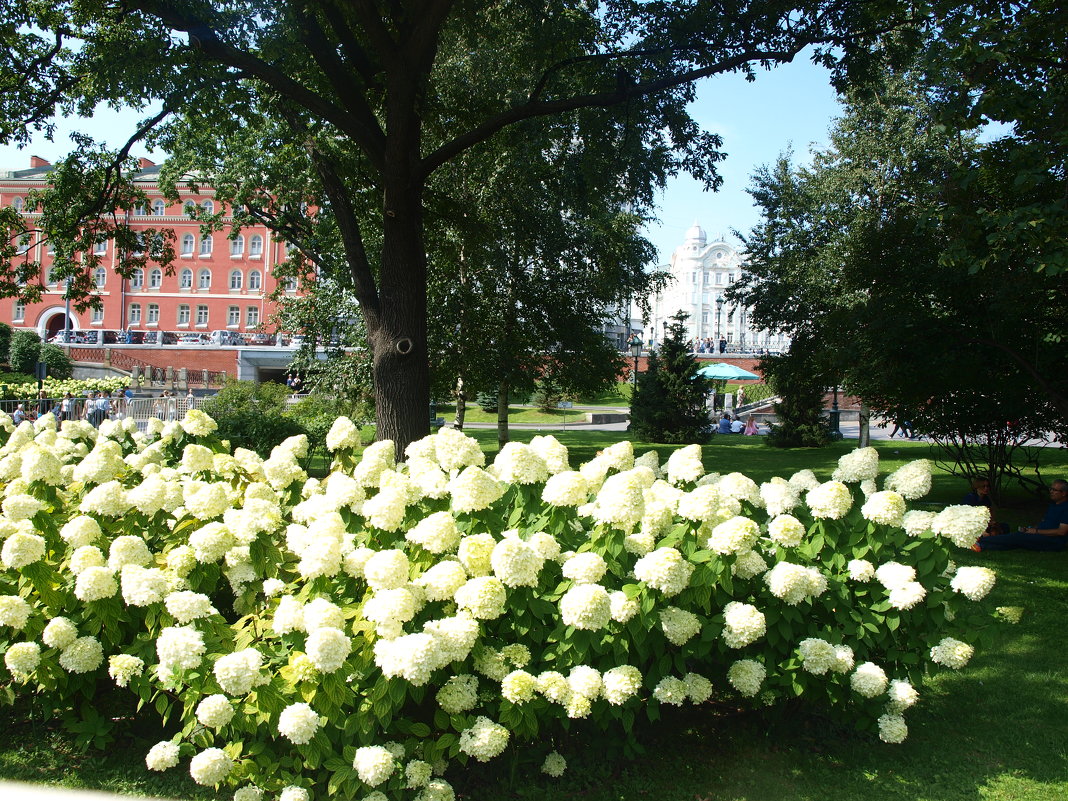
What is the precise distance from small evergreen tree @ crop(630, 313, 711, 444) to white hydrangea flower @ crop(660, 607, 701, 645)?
79.8 feet

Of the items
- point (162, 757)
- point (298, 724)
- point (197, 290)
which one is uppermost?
point (197, 290)

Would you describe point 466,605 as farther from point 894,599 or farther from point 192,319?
point 192,319

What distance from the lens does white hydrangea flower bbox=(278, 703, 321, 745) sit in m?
3.31

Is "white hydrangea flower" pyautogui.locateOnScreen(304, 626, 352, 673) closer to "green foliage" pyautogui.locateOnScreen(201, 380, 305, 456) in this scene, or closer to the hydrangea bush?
the hydrangea bush

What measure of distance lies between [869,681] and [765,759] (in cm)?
70

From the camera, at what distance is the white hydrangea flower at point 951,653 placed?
13.2ft

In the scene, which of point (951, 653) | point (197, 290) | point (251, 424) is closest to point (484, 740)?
point (951, 653)

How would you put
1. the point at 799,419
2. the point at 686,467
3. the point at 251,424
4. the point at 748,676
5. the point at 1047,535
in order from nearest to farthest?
the point at 748,676 → the point at 686,467 → the point at 1047,535 → the point at 251,424 → the point at 799,419

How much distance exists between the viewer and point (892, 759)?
14.0 feet

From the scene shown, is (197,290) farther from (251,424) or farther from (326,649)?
(326,649)

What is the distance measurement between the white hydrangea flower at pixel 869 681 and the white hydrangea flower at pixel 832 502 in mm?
727

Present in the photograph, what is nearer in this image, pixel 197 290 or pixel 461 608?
pixel 461 608

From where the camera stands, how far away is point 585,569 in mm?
3656

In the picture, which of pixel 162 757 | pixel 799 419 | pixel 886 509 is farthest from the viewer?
pixel 799 419
